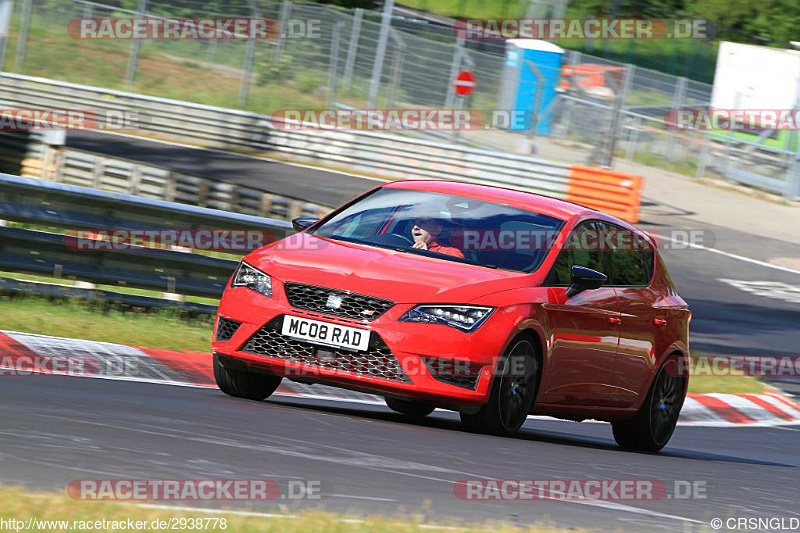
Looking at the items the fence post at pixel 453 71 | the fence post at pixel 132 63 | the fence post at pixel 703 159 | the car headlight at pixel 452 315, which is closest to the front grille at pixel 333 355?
the car headlight at pixel 452 315

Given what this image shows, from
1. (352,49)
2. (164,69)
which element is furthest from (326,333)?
(164,69)

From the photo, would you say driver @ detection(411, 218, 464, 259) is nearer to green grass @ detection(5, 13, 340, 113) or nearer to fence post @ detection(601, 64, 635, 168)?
fence post @ detection(601, 64, 635, 168)

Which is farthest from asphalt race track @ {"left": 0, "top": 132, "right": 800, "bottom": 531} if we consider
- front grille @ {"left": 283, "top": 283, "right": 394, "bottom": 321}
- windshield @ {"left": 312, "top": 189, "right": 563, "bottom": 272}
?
windshield @ {"left": 312, "top": 189, "right": 563, "bottom": 272}

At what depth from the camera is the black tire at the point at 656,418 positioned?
10117 millimetres

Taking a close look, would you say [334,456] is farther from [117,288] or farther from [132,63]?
[132,63]

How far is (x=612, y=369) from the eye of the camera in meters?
9.45

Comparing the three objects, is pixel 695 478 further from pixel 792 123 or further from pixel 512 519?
pixel 792 123

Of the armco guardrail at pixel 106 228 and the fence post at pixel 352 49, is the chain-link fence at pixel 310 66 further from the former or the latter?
the armco guardrail at pixel 106 228

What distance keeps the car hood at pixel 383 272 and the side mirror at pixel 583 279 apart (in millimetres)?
379

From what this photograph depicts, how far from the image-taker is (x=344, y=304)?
7984 mm

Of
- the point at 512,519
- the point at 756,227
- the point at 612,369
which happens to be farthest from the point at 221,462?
the point at 756,227

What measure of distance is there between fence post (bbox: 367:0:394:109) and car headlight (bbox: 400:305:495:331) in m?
23.8

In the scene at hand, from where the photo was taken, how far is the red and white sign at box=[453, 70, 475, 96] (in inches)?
1211

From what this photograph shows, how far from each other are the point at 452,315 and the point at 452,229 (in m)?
1.01
